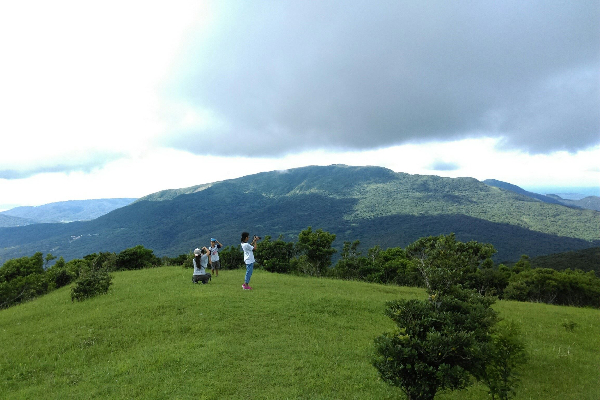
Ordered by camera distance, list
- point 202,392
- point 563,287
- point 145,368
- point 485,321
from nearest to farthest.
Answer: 1. point 485,321
2. point 202,392
3. point 145,368
4. point 563,287

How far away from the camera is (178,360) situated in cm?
890

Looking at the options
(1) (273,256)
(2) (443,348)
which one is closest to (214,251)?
(1) (273,256)

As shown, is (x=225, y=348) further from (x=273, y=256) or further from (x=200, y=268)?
(x=273, y=256)

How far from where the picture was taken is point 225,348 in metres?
9.53

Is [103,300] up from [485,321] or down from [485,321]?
down

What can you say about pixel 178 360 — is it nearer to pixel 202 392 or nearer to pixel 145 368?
pixel 145 368

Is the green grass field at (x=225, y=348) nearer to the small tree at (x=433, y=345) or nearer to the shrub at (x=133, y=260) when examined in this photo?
the small tree at (x=433, y=345)

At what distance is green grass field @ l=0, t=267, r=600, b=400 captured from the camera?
309 inches

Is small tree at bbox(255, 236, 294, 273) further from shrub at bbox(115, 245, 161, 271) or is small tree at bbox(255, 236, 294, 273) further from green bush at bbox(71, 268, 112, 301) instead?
green bush at bbox(71, 268, 112, 301)

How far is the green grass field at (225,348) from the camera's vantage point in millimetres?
7855

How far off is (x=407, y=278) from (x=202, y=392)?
3372cm

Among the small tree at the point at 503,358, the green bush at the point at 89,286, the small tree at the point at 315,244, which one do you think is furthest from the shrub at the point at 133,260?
the small tree at the point at 503,358

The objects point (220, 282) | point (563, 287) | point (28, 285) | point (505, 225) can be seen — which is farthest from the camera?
point (505, 225)

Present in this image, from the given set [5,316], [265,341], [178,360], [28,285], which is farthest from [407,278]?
[28,285]
